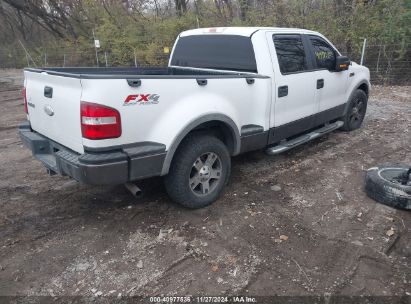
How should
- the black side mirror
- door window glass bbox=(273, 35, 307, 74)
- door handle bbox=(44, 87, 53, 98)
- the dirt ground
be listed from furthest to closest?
the black side mirror, door window glass bbox=(273, 35, 307, 74), door handle bbox=(44, 87, 53, 98), the dirt ground

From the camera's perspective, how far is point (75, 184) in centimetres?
459

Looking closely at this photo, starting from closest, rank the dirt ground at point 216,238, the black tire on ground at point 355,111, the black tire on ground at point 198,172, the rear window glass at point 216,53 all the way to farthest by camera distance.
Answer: the dirt ground at point 216,238
the black tire on ground at point 198,172
the rear window glass at point 216,53
the black tire on ground at point 355,111

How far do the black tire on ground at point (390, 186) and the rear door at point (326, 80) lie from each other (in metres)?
1.51

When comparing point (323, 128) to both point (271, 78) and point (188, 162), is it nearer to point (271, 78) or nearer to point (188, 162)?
point (271, 78)

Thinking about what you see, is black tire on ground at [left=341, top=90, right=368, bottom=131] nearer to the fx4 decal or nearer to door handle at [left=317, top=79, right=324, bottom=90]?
door handle at [left=317, top=79, right=324, bottom=90]

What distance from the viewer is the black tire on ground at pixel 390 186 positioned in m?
3.73

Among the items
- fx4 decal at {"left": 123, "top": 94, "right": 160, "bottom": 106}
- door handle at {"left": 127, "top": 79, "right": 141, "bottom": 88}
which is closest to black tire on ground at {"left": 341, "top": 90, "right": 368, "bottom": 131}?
fx4 decal at {"left": 123, "top": 94, "right": 160, "bottom": 106}

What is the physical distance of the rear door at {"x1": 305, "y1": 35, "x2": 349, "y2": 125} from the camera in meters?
5.26

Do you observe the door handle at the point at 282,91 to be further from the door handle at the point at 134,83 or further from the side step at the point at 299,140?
the door handle at the point at 134,83

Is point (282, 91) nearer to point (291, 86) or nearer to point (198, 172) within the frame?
point (291, 86)

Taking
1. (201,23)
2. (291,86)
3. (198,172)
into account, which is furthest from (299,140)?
(201,23)

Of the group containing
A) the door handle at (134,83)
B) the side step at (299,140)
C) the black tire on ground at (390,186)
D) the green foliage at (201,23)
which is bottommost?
the black tire on ground at (390,186)

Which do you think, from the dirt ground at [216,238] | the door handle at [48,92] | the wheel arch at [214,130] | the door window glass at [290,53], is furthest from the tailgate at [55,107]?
the door window glass at [290,53]

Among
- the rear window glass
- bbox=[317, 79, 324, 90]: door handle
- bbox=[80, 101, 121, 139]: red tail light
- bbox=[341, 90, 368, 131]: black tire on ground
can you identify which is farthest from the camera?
bbox=[341, 90, 368, 131]: black tire on ground
